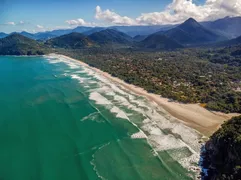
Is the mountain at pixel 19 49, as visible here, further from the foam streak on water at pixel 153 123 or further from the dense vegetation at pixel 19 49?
the foam streak on water at pixel 153 123

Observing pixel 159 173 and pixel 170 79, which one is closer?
pixel 159 173

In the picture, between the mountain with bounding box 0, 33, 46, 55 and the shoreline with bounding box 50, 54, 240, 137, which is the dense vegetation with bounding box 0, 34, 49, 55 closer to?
the mountain with bounding box 0, 33, 46, 55

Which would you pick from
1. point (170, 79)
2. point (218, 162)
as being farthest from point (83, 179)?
point (170, 79)

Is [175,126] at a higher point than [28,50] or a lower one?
lower

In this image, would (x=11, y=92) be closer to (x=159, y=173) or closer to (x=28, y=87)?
(x=28, y=87)

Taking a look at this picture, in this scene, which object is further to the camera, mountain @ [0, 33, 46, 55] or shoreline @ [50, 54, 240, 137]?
mountain @ [0, 33, 46, 55]

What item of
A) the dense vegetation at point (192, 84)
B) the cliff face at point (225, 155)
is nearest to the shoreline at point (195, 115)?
the dense vegetation at point (192, 84)

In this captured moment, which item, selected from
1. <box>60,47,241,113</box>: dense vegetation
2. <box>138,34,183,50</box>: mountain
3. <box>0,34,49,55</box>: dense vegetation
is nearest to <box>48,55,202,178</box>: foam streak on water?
<box>60,47,241,113</box>: dense vegetation
